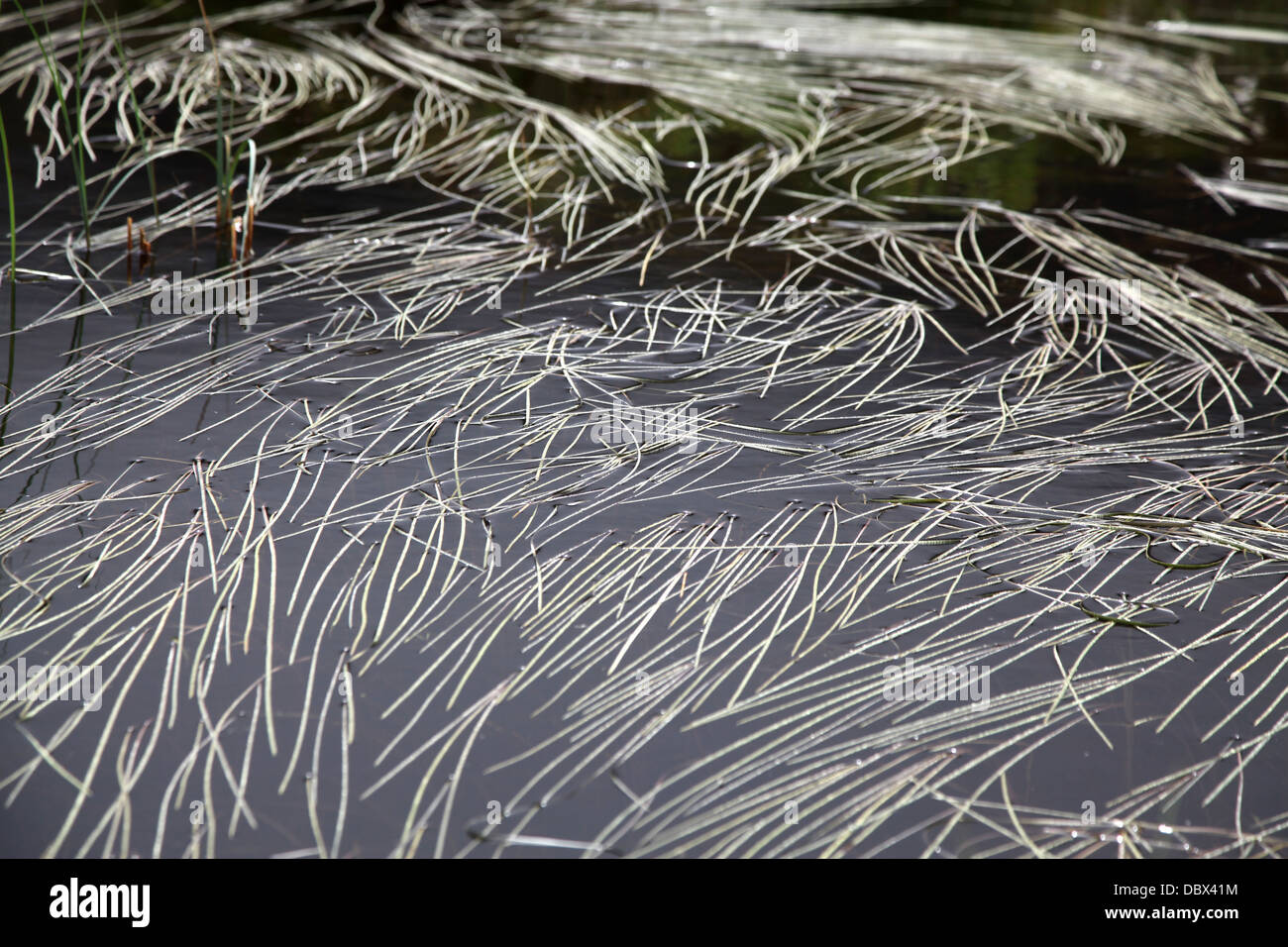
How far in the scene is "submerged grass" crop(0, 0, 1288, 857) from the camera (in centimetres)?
116

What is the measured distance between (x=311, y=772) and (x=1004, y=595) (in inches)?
33.4

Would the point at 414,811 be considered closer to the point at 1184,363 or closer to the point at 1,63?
the point at 1184,363

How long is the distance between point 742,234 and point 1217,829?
5.40ft

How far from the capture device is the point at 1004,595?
1.45 m

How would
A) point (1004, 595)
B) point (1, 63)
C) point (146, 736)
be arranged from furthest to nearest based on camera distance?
point (1, 63) → point (1004, 595) → point (146, 736)

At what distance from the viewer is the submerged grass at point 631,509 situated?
116cm

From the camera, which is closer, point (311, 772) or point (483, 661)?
point (311, 772)

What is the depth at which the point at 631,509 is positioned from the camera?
1.57 meters

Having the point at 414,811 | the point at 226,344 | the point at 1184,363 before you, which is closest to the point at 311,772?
the point at 414,811

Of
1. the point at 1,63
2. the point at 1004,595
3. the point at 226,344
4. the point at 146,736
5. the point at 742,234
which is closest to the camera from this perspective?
the point at 146,736

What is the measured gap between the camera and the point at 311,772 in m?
1.14

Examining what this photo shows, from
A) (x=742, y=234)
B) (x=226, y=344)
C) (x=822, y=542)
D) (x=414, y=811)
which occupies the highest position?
(x=742, y=234)
